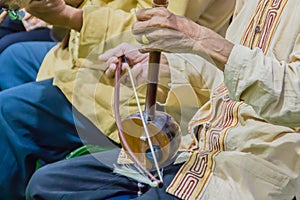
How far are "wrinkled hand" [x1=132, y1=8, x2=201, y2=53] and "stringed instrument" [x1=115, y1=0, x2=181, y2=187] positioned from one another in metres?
0.03

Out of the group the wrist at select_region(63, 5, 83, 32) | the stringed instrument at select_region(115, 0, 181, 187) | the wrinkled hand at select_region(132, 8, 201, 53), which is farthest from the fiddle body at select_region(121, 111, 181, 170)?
the wrist at select_region(63, 5, 83, 32)

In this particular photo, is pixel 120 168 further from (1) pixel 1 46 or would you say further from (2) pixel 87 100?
(1) pixel 1 46

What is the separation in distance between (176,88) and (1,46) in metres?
1.16

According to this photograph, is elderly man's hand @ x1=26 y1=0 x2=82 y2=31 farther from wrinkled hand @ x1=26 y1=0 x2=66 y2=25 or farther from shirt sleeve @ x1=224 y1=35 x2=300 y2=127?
shirt sleeve @ x1=224 y1=35 x2=300 y2=127

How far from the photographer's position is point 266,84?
0.87m

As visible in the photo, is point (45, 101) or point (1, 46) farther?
point (1, 46)

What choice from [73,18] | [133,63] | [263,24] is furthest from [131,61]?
[73,18]

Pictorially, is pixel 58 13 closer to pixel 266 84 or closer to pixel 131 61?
pixel 131 61

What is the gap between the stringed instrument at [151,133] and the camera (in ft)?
3.14

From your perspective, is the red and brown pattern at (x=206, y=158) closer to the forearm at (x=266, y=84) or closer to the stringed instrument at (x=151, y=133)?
the stringed instrument at (x=151, y=133)

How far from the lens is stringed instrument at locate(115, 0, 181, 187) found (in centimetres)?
96

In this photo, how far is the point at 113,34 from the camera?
4.34 feet

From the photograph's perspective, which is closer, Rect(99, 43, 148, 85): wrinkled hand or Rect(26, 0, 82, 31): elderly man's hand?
Rect(99, 43, 148, 85): wrinkled hand

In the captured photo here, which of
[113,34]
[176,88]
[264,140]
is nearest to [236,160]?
[264,140]
